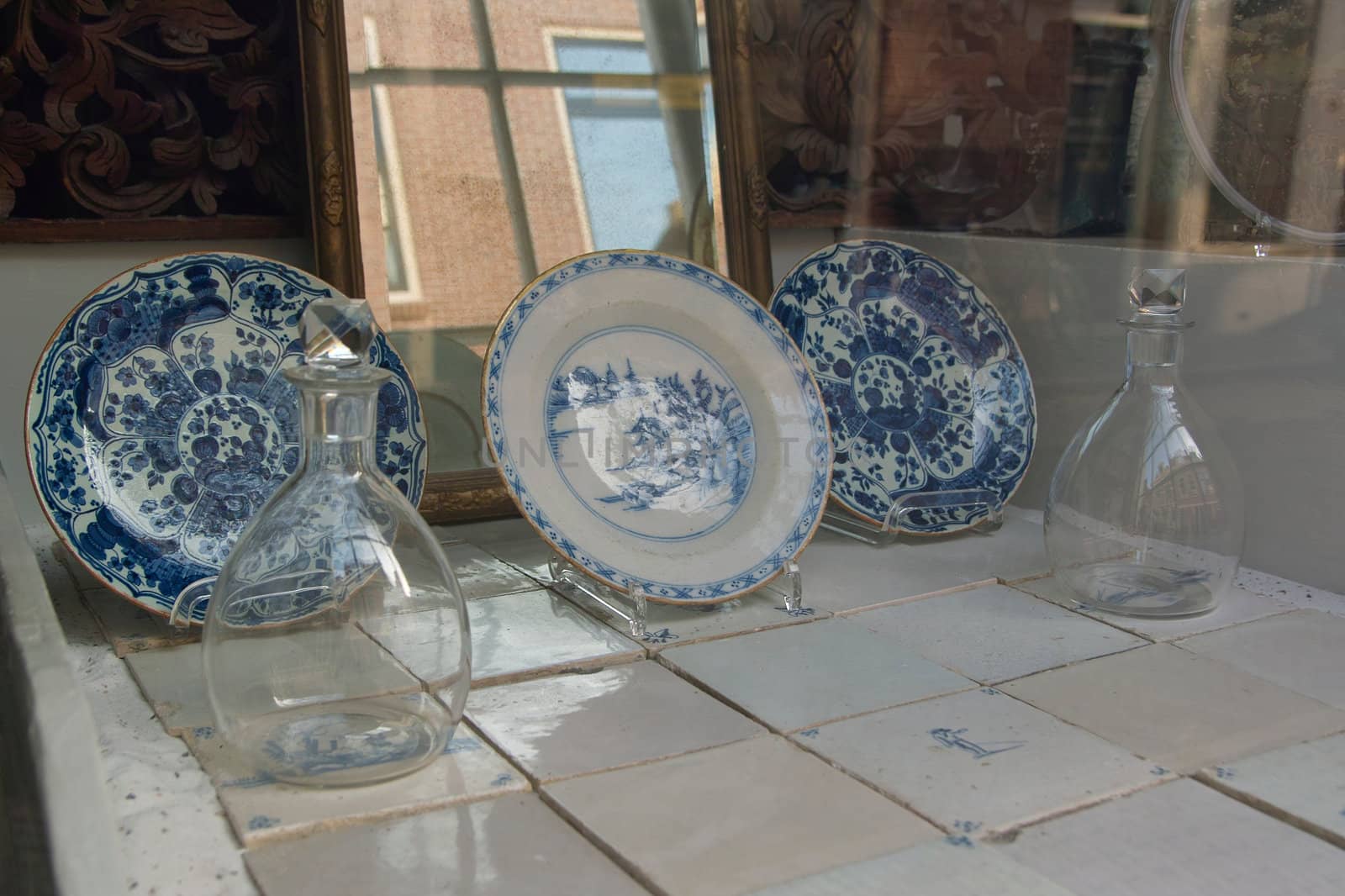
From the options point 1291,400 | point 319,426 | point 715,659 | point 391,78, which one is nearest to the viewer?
point 319,426

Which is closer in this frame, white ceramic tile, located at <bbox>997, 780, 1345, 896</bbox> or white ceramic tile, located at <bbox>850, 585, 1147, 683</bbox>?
white ceramic tile, located at <bbox>997, 780, 1345, 896</bbox>

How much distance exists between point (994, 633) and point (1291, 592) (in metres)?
0.27

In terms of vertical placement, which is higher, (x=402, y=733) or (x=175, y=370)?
(x=175, y=370)

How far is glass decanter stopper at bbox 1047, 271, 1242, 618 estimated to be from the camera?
92 cm

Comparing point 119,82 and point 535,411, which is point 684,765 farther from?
point 119,82

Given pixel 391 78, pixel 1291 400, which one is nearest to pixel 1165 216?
pixel 1291 400

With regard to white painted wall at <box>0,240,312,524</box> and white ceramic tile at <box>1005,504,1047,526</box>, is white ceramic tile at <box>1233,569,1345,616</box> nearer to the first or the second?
white ceramic tile at <box>1005,504,1047,526</box>

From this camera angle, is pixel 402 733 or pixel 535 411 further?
pixel 535 411

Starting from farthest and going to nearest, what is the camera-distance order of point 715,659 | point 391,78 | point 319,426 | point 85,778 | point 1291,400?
point 391,78 < point 1291,400 < point 715,659 < point 319,426 < point 85,778

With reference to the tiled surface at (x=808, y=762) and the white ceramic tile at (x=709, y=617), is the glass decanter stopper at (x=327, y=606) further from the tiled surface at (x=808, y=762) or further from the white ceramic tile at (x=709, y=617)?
the white ceramic tile at (x=709, y=617)

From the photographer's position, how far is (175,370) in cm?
94

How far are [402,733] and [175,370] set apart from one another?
403 mm

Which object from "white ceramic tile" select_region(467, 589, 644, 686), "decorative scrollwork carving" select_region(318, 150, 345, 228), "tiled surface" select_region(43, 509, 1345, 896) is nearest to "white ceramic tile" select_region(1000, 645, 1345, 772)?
"tiled surface" select_region(43, 509, 1345, 896)

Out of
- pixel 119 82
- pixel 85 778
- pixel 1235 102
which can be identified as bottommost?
pixel 85 778
